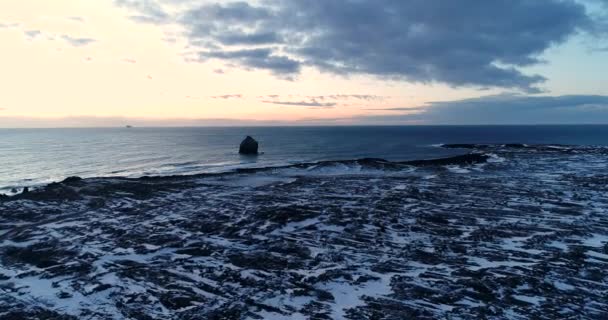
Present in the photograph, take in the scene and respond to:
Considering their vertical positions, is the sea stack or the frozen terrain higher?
the sea stack

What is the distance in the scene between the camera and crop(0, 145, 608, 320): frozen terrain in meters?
14.2

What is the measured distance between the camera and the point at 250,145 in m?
90.0

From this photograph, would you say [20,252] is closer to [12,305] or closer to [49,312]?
[12,305]

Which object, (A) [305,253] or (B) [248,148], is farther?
(B) [248,148]

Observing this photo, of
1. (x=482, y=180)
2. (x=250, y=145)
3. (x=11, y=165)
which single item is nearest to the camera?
(x=482, y=180)

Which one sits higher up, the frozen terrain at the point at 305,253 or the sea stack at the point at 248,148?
the sea stack at the point at 248,148

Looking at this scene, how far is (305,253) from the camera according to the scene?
1978 cm

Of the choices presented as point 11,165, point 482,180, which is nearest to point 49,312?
point 482,180

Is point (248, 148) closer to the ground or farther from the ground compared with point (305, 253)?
farther from the ground

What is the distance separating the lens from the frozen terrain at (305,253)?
14156 millimetres

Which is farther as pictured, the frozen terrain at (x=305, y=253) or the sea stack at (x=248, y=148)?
the sea stack at (x=248, y=148)

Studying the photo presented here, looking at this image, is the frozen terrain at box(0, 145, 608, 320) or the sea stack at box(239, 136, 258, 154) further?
the sea stack at box(239, 136, 258, 154)

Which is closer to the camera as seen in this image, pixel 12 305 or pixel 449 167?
pixel 12 305

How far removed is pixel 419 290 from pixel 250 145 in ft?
253
